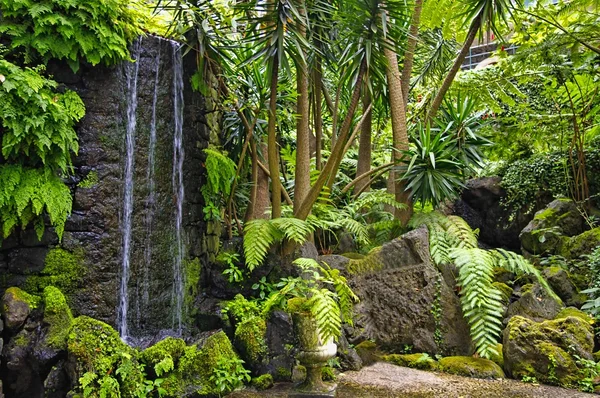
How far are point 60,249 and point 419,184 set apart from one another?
4313 millimetres

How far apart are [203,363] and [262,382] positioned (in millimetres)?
580

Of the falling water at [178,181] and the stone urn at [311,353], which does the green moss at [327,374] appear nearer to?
the stone urn at [311,353]

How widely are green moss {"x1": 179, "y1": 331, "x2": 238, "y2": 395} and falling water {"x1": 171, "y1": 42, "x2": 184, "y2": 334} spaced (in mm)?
1177

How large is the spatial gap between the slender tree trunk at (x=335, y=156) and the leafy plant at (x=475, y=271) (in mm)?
1516

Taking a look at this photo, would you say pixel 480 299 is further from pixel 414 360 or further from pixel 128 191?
pixel 128 191

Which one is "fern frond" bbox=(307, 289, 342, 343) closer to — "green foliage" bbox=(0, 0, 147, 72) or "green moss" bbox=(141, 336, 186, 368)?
"green moss" bbox=(141, 336, 186, 368)

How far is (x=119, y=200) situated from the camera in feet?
17.1

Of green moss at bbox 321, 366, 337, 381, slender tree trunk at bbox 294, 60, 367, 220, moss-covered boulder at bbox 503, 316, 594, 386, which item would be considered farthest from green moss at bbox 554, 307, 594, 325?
slender tree trunk at bbox 294, 60, 367, 220

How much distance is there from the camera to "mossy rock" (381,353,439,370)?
477 cm

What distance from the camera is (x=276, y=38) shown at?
486 centimetres

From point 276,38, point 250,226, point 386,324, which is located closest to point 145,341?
point 250,226

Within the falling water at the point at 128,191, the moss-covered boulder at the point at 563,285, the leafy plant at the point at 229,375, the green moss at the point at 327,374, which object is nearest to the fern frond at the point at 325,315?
the green moss at the point at 327,374

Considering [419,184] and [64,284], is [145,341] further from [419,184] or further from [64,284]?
[419,184]

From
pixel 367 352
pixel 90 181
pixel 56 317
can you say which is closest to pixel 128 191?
pixel 90 181
